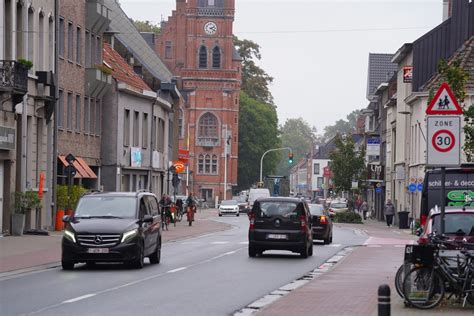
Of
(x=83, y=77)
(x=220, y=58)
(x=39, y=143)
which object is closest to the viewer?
(x=39, y=143)

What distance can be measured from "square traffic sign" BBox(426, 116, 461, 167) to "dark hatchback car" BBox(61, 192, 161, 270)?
10.2 m

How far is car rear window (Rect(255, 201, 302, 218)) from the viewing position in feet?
105

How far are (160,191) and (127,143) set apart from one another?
11.5 m

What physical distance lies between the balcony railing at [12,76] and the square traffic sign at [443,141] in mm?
23655

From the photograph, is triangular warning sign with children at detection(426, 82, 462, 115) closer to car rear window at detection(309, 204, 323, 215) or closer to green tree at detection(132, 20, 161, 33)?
car rear window at detection(309, 204, 323, 215)

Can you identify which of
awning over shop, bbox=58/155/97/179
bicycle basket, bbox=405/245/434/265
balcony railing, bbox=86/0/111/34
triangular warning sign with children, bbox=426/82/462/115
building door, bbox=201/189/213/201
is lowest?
building door, bbox=201/189/213/201

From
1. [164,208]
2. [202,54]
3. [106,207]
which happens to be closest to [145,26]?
[202,54]

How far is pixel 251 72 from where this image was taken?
477 ft

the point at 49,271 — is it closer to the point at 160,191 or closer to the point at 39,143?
the point at 39,143

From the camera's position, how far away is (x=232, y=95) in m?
145

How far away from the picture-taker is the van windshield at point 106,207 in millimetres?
26859

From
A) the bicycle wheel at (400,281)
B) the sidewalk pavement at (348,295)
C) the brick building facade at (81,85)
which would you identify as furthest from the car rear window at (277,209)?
the brick building facade at (81,85)

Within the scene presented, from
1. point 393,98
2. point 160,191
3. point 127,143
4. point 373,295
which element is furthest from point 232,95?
point 373,295

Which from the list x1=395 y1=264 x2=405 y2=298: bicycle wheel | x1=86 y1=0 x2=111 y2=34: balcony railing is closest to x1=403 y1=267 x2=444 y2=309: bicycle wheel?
x1=395 y1=264 x2=405 y2=298: bicycle wheel
